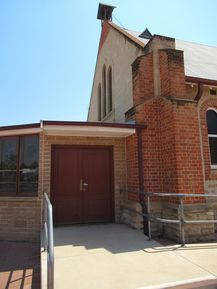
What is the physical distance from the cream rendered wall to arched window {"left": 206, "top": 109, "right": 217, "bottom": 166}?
8.77 feet

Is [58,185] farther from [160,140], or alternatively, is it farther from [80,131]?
[160,140]

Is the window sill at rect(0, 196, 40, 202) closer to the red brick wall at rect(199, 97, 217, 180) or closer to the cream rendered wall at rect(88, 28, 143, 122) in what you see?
the cream rendered wall at rect(88, 28, 143, 122)

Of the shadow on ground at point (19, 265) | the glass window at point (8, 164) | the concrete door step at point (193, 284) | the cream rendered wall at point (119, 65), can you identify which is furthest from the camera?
the cream rendered wall at point (119, 65)

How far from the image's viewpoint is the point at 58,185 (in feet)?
23.8

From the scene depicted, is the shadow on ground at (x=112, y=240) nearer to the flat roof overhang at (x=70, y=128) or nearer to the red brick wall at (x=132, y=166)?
the red brick wall at (x=132, y=166)

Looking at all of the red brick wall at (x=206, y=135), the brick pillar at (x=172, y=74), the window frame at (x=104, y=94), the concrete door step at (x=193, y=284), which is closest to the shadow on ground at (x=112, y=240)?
the concrete door step at (x=193, y=284)

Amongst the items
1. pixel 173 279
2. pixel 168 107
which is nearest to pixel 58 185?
pixel 168 107

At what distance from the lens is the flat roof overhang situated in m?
6.42

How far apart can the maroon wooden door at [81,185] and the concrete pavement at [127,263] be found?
1251 mm

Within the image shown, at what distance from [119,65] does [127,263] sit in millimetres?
8329

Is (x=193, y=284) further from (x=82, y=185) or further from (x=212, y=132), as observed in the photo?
(x=212, y=132)

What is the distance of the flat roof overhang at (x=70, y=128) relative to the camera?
21.1 ft

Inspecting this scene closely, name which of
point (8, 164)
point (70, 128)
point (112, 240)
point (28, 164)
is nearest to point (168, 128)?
point (70, 128)

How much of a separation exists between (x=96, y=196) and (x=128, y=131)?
2.35 m
